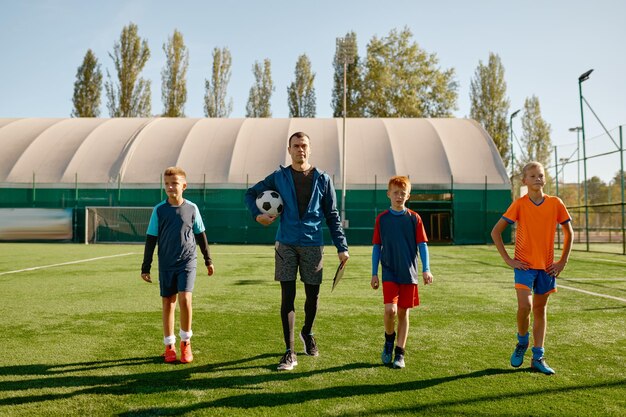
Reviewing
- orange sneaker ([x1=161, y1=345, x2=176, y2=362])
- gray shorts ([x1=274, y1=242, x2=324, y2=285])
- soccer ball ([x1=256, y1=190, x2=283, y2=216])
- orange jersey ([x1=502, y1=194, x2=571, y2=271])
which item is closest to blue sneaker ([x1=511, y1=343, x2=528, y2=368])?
orange jersey ([x1=502, y1=194, x2=571, y2=271])

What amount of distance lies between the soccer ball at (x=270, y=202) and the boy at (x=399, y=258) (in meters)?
0.85

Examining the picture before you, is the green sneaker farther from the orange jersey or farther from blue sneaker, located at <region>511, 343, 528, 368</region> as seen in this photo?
the orange jersey

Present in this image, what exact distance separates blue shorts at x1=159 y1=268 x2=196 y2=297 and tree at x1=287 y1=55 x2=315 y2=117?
46374 millimetres

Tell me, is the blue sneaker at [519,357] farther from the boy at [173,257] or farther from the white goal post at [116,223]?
the white goal post at [116,223]

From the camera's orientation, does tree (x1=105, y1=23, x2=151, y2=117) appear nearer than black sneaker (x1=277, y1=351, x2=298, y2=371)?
No

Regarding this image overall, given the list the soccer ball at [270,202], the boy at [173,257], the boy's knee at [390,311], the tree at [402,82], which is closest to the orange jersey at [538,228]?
the boy's knee at [390,311]

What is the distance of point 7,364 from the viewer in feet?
14.2

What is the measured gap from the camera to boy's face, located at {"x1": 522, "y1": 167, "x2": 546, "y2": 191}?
4.20 meters

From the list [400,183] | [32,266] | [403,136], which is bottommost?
[32,266]

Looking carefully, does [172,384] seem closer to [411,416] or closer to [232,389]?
[232,389]

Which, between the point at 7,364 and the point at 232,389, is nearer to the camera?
the point at 232,389

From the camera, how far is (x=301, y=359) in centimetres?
457

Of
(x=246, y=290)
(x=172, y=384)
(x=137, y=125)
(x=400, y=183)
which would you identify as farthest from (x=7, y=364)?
(x=137, y=125)

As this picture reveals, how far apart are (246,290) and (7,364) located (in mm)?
4814
